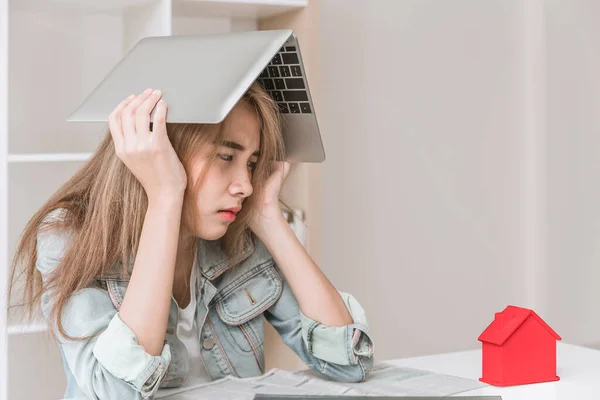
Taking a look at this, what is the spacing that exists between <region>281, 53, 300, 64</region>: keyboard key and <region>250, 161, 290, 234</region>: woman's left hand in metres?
0.25

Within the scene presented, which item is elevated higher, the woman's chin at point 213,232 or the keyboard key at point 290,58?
the keyboard key at point 290,58

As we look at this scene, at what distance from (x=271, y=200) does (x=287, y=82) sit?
233 millimetres

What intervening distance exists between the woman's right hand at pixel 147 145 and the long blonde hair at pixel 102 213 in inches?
3.1

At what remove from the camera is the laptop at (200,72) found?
3.38ft

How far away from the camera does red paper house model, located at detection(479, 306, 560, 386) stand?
1.20 metres

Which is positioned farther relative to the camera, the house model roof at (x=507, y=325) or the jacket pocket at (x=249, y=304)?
the jacket pocket at (x=249, y=304)

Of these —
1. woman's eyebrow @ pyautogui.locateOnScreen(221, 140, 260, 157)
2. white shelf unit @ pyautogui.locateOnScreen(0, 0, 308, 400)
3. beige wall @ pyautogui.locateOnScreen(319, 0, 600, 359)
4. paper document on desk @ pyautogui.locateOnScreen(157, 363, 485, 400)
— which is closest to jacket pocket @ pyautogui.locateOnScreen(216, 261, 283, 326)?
paper document on desk @ pyautogui.locateOnScreen(157, 363, 485, 400)

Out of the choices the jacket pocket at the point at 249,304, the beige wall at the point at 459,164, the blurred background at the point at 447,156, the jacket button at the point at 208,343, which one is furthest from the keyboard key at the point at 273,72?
the beige wall at the point at 459,164

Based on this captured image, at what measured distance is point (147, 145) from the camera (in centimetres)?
109

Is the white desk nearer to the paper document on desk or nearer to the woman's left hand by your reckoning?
the paper document on desk

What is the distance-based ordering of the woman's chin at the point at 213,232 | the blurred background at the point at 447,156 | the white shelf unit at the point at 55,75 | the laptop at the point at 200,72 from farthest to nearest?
the blurred background at the point at 447,156 → the white shelf unit at the point at 55,75 → the woman's chin at the point at 213,232 → the laptop at the point at 200,72

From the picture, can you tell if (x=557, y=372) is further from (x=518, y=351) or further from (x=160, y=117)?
(x=160, y=117)

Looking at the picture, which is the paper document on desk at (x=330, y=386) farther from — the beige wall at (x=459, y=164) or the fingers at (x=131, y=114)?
the beige wall at (x=459, y=164)

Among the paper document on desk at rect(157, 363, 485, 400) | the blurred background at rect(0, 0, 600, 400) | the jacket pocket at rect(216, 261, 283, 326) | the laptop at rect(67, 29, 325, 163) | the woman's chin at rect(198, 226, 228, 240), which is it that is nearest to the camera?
the laptop at rect(67, 29, 325, 163)
